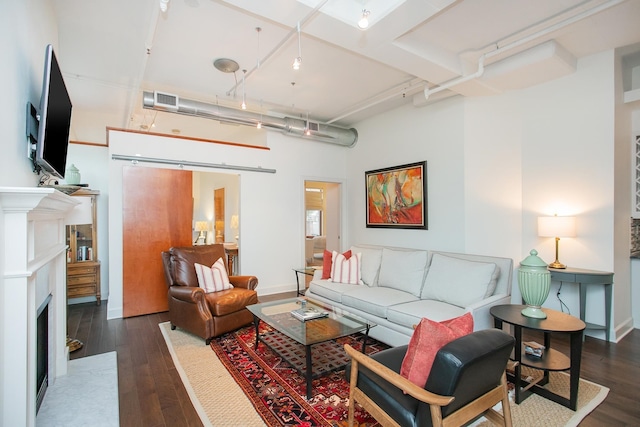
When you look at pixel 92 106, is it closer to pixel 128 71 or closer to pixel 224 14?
Answer: pixel 128 71

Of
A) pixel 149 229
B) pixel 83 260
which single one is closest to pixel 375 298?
pixel 149 229

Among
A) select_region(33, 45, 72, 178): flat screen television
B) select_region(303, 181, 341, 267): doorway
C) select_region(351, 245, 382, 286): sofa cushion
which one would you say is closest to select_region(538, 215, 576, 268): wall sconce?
select_region(351, 245, 382, 286): sofa cushion

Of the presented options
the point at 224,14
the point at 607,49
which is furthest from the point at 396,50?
the point at 607,49

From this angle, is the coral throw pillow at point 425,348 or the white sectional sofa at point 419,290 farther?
the white sectional sofa at point 419,290

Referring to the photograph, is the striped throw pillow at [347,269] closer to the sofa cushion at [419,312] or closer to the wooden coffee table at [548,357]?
the sofa cushion at [419,312]

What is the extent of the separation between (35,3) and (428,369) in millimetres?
3190

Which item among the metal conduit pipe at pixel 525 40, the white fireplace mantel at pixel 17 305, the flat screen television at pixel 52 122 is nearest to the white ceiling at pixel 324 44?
the metal conduit pipe at pixel 525 40

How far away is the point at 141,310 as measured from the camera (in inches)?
169

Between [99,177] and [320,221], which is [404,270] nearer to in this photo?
[99,177]

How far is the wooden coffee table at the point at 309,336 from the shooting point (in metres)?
2.49

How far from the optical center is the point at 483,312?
277 centimetres

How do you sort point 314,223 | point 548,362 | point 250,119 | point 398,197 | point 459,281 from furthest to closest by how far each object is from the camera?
point 314,223 < point 398,197 < point 250,119 < point 459,281 < point 548,362

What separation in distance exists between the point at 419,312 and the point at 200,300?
2279 mm

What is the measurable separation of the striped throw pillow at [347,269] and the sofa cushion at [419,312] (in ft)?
3.54
